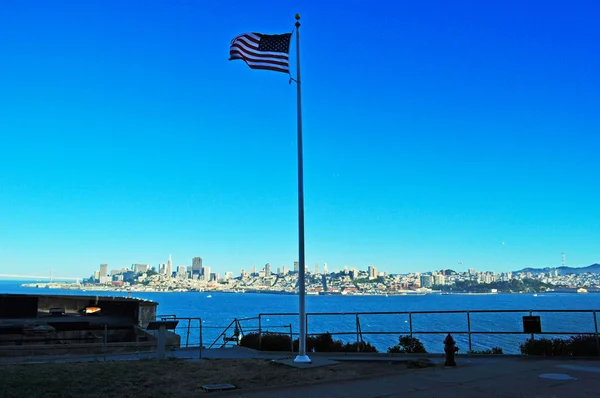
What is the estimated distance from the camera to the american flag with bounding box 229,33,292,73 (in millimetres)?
15203

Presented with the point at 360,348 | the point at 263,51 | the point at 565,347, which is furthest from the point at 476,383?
the point at 263,51

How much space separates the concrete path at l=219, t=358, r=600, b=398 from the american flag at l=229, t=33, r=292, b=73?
9.29 meters

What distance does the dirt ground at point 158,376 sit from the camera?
9.30 m

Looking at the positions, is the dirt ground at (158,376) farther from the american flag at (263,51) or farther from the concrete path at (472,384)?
the american flag at (263,51)

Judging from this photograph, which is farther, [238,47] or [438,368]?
[238,47]

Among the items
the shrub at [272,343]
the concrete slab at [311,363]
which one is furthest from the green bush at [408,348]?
the shrub at [272,343]

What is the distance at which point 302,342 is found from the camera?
13.4 metres

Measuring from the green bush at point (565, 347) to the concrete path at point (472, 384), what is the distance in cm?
184

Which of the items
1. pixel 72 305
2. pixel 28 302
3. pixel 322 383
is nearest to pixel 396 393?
pixel 322 383

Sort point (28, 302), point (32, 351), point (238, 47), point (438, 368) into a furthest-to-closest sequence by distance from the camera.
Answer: point (28, 302) < point (32, 351) < point (238, 47) < point (438, 368)

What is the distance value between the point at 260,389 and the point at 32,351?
43.4ft

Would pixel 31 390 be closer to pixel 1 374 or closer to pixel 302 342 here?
pixel 1 374

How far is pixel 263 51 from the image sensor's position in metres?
15.4

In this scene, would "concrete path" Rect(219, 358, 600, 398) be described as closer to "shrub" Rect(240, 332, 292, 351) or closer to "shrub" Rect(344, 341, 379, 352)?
"shrub" Rect(344, 341, 379, 352)
